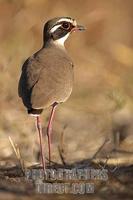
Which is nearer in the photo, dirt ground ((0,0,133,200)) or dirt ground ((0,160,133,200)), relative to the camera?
dirt ground ((0,160,133,200))

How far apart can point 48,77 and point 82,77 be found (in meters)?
2.35

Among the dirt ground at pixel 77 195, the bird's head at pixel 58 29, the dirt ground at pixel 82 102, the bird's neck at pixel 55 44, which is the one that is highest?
the bird's head at pixel 58 29

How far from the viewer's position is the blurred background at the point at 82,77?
704cm

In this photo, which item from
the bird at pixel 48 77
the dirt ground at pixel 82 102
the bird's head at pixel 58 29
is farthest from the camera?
the bird's head at pixel 58 29

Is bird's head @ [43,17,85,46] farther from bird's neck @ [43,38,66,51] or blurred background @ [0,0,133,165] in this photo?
blurred background @ [0,0,133,165]

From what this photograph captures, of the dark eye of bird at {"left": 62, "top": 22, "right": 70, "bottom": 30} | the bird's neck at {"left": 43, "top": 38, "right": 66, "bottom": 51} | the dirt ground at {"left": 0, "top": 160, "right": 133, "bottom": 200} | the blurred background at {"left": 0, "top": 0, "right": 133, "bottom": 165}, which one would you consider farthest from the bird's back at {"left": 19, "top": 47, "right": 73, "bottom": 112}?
the blurred background at {"left": 0, "top": 0, "right": 133, "bottom": 165}

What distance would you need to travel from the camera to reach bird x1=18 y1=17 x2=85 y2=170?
6.09 meters

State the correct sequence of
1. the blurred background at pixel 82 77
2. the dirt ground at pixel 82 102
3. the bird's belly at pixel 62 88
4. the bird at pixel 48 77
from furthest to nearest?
the blurred background at pixel 82 77
the dirt ground at pixel 82 102
the bird's belly at pixel 62 88
the bird at pixel 48 77

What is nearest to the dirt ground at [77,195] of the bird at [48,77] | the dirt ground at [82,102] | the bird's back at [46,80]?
the dirt ground at [82,102]

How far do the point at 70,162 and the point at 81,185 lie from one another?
1.65 ft

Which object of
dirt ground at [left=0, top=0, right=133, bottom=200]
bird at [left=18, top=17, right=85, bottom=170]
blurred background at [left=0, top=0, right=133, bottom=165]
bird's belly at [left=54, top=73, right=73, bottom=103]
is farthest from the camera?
blurred background at [left=0, top=0, right=133, bottom=165]

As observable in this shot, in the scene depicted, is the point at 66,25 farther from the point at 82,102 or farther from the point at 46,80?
the point at 82,102

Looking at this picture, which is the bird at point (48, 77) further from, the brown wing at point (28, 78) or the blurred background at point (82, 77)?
the blurred background at point (82, 77)

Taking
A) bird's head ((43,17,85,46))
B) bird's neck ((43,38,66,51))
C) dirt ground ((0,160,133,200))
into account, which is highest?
bird's head ((43,17,85,46))
